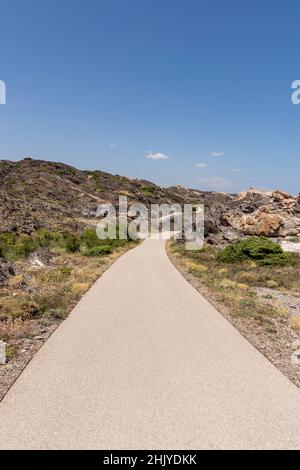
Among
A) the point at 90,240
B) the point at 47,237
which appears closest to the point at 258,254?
the point at 90,240

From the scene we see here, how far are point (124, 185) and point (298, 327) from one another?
95.3 meters

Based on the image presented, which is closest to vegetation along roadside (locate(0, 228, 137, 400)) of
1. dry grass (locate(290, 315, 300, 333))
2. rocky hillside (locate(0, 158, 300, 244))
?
dry grass (locate(290, 315, 300, 333))

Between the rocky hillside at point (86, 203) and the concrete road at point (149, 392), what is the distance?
32218 millimetres

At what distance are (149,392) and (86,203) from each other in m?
68.4

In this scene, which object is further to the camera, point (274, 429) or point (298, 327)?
point (298, 327)

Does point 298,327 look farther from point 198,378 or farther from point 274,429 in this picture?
point 274,429

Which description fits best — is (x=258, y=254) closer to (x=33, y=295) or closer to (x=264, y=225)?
(x=264, y=225)

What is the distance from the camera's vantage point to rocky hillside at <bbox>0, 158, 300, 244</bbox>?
4328 centimetres

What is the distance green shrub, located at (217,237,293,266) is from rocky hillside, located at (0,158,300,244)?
11381 millimetres

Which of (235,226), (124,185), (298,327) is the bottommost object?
(298,327)

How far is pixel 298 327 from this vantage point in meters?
12.0

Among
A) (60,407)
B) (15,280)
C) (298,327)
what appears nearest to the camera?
(60,407)

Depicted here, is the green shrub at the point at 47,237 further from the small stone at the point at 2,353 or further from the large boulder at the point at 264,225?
the small stone at the point at 2,353
